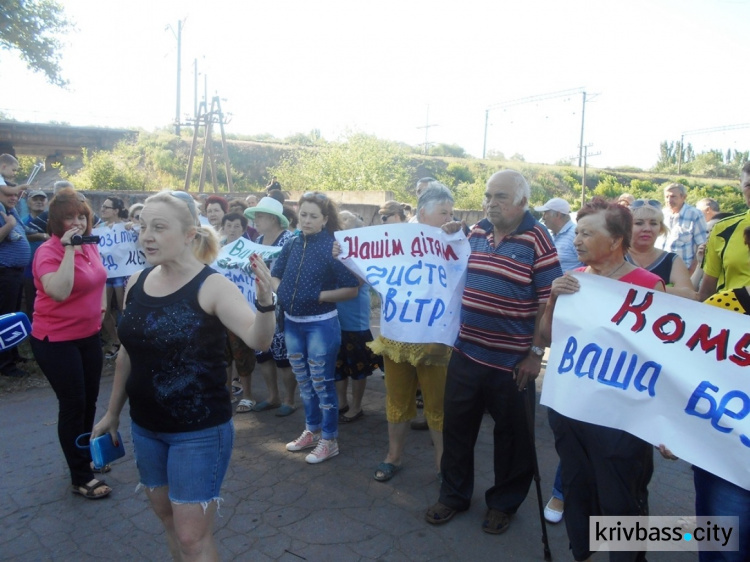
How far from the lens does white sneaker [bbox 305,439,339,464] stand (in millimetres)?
4293

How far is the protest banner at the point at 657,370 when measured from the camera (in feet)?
7.52

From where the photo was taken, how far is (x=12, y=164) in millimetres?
7254

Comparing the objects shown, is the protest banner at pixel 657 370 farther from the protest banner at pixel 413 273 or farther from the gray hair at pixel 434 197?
the gray hair at pixel 434 197

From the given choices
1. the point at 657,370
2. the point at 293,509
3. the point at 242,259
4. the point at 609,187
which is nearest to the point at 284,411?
the point at 242,259

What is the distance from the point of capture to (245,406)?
17.8 feet

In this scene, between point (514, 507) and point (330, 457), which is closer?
point (514, 507)

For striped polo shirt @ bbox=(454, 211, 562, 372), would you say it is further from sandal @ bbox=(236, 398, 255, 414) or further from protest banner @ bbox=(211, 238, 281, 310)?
sandal @ bbox=(236, 398, 255, 414)

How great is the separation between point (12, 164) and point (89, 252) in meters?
4.47

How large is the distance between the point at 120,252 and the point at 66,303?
329 centimetres

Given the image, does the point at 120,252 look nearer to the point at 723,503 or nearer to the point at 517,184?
the point at 517,184

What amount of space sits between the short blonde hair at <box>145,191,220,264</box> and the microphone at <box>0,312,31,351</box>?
1.07 metres

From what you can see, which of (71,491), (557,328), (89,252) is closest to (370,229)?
(557,328)

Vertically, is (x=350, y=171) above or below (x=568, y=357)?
above

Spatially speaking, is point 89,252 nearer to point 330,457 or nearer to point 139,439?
point 139,439
